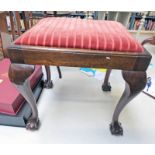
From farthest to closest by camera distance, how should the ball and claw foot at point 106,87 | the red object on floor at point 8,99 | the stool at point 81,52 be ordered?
the ball and claw foot at point 106,87, the red object on floor at point 8,99, the stool at point 81,52

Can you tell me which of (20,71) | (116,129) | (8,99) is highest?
(20,71)

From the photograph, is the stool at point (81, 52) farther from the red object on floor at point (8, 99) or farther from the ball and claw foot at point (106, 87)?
the ball and claw foot at point (106, 87)

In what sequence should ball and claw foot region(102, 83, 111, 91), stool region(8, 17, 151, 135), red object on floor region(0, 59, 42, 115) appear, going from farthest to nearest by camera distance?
ball and claw foot region(102, 83, 111, 91)
red object on floor region(0, 59, 42, 115)
stool region(8, 17, 151, 135)

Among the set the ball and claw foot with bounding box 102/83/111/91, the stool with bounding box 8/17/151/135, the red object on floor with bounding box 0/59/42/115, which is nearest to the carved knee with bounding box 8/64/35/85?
the stool with bounding box 8/17/151/135

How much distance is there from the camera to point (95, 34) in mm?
540

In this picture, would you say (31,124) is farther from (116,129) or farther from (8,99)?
(116,129)

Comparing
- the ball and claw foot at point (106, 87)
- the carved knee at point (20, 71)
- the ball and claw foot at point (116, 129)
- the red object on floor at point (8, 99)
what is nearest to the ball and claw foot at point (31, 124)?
the red object on floor at point (8, 99)

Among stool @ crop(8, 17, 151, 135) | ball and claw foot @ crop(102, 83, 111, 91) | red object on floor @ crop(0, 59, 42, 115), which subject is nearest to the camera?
stool @ crop(8, 17, 151, 135)

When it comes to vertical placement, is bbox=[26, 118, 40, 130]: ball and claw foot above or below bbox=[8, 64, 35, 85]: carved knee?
below

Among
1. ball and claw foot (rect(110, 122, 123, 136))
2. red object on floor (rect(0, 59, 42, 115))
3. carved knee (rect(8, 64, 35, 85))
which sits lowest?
ball and claw foot (rect(110, 122, 123, 136))

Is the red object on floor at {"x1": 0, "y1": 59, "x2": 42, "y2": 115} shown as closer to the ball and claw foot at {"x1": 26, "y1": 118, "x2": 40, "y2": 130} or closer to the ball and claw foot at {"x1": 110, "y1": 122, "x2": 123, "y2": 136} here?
the ball and claw foot at {"x1": 26, "y1": 118, "x2": 40, "y2": 130}

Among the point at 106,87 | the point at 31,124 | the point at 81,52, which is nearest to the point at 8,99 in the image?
the point at 31,124
